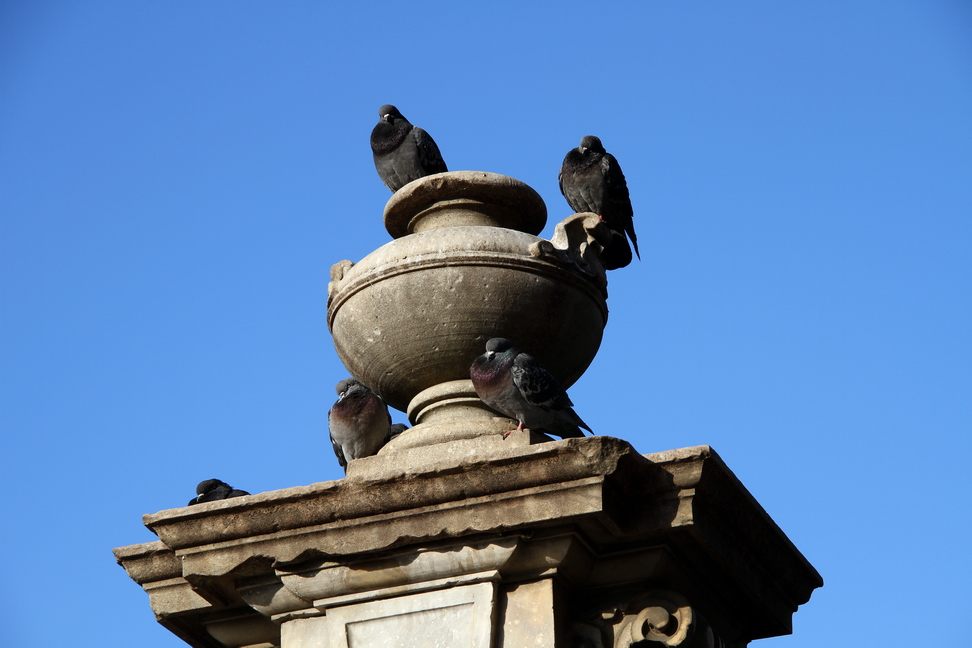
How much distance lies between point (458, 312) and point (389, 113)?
13.9ft

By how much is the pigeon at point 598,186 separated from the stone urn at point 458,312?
264 centimetres

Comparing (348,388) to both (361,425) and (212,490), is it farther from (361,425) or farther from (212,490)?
(212,490)

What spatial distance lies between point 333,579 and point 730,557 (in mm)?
1395

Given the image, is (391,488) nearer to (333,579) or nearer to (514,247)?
(333,579)

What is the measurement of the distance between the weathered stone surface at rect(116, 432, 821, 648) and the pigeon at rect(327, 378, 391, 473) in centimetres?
34

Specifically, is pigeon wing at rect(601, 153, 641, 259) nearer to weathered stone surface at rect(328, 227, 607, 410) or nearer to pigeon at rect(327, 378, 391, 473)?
weathered stone surface at rect(328, 227, 607, 410)

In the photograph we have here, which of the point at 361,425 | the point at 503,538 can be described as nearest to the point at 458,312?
the point at 361,425

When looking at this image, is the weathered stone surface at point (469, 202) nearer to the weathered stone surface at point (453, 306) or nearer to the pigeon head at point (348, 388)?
the weathered stone surface at point (453, 306)

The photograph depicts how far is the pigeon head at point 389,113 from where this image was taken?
8.41 metres

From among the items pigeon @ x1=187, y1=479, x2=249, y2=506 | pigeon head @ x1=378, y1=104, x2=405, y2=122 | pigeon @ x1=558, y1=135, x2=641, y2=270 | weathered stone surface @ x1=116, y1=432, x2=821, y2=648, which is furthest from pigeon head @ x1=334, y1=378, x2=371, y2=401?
pigeon head @ x1=378, y1=104, x2=405, y2=122

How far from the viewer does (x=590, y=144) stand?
7.90 m

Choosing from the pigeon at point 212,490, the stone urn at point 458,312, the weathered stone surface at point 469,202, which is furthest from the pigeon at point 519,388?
the pigeon at point 212,490

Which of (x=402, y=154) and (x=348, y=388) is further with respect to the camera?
(x=402, y=154)

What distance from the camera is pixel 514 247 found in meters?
4.62
